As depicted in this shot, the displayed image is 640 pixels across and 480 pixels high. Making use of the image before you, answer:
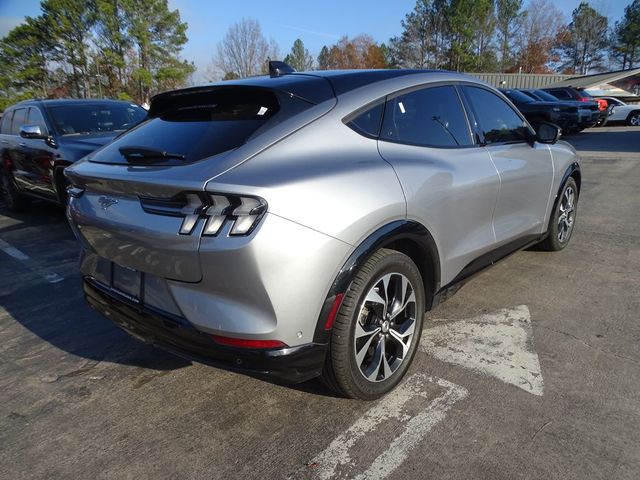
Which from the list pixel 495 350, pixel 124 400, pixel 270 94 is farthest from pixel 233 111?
pixel 495 350

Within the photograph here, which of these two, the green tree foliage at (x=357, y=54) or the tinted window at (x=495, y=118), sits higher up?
the green tree foliage at (x=357, y=54)

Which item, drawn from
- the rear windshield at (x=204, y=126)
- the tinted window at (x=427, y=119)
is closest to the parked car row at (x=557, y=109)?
the tinted window at (x=427, y=119)

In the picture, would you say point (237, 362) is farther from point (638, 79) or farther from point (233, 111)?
point (638, 79)

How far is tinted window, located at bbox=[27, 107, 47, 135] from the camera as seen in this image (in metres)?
6.33

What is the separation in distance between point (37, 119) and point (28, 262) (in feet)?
8.43

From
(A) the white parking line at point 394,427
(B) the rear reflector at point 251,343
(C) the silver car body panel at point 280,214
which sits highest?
(C) the silver car body panel at point 280,214

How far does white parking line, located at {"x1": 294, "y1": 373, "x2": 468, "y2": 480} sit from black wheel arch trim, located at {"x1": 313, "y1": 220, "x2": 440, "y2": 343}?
508mm

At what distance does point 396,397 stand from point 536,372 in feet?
2.84

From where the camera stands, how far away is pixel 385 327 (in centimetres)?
254

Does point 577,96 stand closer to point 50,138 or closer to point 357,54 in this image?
point 50,138

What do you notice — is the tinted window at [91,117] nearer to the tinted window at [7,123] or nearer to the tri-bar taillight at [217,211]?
the tinted window at [7,123]

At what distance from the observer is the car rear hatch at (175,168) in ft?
6.79

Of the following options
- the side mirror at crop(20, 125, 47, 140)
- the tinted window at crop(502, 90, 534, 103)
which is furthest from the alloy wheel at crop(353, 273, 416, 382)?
the tinted window at crop(502, 90, 534, 103)

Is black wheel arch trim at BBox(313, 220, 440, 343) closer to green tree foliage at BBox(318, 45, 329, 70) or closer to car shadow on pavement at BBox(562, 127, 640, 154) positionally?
car shadow on pavement at BBox(562, 127, 640, 154)
